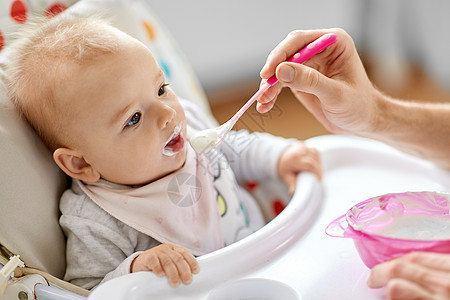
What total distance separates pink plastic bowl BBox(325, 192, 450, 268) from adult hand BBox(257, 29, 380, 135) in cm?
14

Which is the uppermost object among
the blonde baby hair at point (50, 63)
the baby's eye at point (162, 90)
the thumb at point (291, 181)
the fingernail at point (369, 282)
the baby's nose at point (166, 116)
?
the blonde baby hair at point (50, 63)

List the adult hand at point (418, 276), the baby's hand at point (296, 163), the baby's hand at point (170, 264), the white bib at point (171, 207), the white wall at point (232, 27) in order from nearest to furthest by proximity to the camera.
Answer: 1. the adult hand at point (418, 276)
2. the baby's hand at point (170, 264)
3. the white bib at point (171, 207)
4. the baby's hand at point (296, 163)
5. the white wall at point (232, 27)

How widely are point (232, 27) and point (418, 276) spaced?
160 cm

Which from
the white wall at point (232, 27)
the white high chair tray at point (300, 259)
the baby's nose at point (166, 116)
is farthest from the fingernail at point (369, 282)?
the white wall at point (232, 27)

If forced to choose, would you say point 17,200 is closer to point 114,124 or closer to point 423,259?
point 114,124

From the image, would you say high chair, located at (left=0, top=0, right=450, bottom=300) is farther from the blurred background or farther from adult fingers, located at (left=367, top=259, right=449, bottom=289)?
the blurred background

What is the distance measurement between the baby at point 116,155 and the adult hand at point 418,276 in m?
0.22

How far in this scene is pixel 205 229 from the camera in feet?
2.50

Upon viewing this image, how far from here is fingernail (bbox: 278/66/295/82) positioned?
25.6 inches

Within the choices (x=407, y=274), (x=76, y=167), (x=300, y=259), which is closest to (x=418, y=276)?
(x=407, y=274)

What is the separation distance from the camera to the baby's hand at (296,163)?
840 millimetres

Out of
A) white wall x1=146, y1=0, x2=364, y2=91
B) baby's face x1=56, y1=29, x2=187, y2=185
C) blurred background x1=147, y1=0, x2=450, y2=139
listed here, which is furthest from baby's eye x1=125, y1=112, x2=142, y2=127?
white wall x1=146, y1=0, x2=364, y2=91

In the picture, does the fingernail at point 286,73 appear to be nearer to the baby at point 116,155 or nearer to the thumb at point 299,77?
the thumb at point 299,77

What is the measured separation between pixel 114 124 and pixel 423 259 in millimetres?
375
